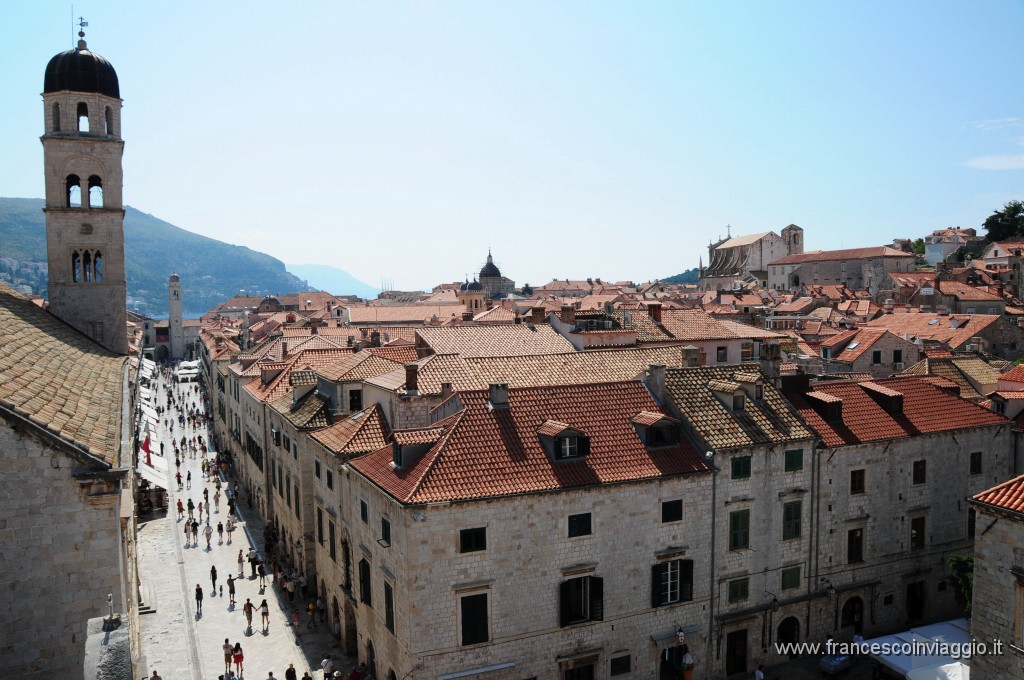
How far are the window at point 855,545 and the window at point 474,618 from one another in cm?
1383

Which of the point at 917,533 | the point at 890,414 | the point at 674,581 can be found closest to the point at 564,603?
the point at 674,581

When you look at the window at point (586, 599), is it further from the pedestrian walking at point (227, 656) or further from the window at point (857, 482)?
the pedestrian walking at point (227, 656)

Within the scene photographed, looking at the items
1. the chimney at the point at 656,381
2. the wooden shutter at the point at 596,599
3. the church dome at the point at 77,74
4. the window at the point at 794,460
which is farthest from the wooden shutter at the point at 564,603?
the church dome at the point at 77,74

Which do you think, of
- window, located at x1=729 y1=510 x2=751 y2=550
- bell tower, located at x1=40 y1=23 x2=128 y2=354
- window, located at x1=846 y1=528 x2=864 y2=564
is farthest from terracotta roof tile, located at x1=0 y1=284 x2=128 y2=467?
window, located at x1=846 y1=528 x2=864 y2=564

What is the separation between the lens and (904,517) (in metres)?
28.7

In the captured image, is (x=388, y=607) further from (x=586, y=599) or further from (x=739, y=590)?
(x=739, y=590)

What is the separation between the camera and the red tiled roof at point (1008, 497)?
18656 millimetres

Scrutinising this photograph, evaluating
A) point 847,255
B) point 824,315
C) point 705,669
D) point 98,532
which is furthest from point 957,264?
point 98,532

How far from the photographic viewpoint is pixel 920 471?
95.5 ft

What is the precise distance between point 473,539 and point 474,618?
2.16 m

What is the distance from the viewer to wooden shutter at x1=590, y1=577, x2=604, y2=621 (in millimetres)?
22750

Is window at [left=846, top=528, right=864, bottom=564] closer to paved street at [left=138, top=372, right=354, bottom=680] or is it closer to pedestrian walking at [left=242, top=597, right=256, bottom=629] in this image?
paved street at [left=138, top=372, right=354, bottom=680]

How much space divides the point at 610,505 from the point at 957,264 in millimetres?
127761

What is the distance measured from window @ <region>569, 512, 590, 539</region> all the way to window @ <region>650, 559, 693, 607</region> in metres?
2.84
